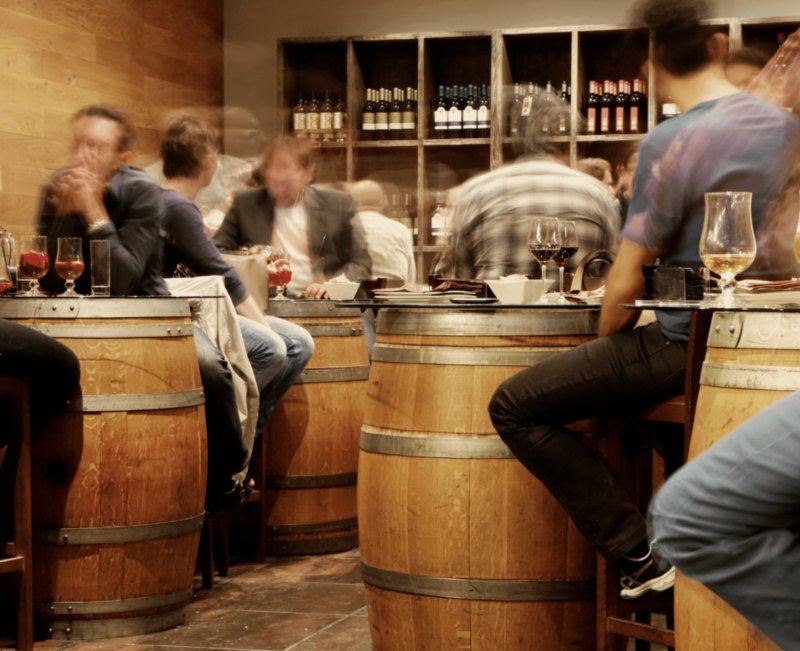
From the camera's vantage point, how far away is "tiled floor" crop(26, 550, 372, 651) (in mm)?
3225

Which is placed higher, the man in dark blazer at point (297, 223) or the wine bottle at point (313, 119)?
the wine bottle at point (313, 119)

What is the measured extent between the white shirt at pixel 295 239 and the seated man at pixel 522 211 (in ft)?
4.45

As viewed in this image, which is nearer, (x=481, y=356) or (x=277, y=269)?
(x=481, y=356)

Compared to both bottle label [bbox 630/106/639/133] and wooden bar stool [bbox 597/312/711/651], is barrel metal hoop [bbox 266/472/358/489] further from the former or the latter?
bottle label [bbox 630/106/639/133]

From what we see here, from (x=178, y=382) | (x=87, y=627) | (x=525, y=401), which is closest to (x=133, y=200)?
(x=178, y=382)

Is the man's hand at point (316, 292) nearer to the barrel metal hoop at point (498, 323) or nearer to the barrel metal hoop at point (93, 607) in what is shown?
the barrel metal hoop at point (93, 607)

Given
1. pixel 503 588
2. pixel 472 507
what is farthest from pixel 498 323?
pixel 503 588

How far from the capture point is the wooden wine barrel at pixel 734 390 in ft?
6.37

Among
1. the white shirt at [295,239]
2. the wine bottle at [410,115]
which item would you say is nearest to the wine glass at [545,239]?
the white shirt at [295,239]

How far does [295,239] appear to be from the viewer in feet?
19.0

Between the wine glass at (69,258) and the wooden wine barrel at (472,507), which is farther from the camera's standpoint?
the wine glass at (69,258)

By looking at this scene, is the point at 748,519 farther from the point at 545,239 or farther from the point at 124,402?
the point at 124,402

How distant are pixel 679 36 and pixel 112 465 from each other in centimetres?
177

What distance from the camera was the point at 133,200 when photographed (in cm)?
371
